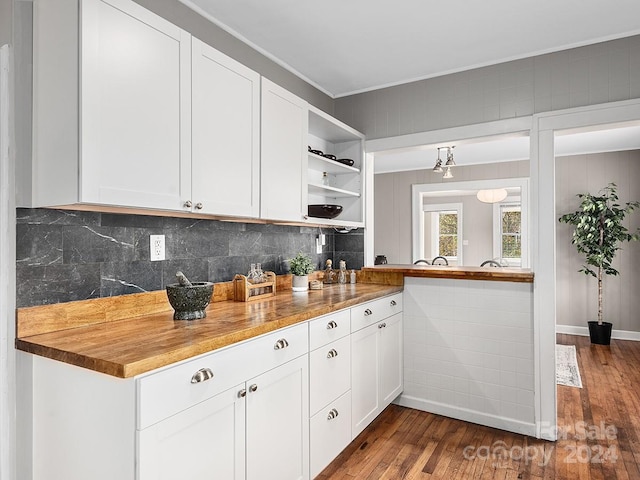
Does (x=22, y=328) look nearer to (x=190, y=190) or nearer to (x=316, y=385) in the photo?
(x=190, y=190)

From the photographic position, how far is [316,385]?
2.06 metres

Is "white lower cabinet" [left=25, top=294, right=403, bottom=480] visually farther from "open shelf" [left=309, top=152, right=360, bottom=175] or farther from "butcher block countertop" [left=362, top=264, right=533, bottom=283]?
"open shelf" [left=309, top=152, right=360, bottom=175]

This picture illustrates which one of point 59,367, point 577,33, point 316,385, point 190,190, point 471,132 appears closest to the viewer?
point 59,367

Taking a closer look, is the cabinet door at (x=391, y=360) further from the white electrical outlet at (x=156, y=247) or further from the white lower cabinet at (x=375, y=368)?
the white electrical outlet at (x=156, y=247)

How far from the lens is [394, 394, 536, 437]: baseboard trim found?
8.95ft

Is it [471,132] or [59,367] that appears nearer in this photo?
[59,367]

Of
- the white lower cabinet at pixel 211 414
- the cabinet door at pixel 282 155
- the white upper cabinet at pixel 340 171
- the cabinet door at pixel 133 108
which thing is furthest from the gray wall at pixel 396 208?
the cabinet door at pixel 133 108

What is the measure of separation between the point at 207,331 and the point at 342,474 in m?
1.28

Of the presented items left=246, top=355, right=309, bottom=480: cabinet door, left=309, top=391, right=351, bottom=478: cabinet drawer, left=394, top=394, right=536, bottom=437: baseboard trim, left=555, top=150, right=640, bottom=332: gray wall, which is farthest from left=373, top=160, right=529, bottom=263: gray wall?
left=246, top=355, right=309, bottom=480: cabinet door

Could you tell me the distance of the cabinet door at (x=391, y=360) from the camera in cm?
281

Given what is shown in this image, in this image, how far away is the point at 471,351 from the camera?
9.61 ft

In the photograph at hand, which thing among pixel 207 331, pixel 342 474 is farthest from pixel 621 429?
pixel 207 331

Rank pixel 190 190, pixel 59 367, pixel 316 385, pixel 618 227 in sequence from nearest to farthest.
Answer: pixel 59 367 < pixel 190 190 < pixel 316 385 < pixel 618 227

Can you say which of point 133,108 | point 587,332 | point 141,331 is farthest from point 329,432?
point 587,332
